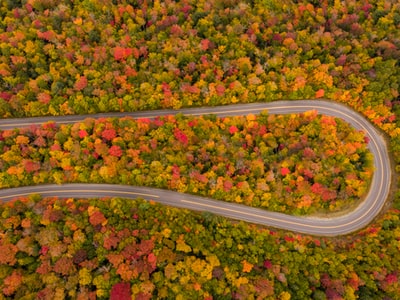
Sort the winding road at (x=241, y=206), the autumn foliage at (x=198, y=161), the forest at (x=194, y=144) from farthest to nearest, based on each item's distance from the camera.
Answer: the winding road at (x=241, y=206) < the autumn foliage at (x=198, y=161) < the forest at (x=194, y=144)

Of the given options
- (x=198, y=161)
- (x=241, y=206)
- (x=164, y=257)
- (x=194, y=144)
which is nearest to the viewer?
(x=164, y=257)

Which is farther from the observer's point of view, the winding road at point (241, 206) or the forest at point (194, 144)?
the winding road at point (241, 206)

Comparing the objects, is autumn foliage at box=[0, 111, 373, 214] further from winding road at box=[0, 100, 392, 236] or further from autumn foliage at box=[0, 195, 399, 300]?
autumn foliage at box=[0, 195, 399, 300]

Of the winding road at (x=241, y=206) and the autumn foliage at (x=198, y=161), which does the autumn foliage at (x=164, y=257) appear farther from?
the autumn foliage at (x=198, y=161)

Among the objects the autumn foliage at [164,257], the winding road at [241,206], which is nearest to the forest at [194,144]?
the autumn foliage at [164,257]

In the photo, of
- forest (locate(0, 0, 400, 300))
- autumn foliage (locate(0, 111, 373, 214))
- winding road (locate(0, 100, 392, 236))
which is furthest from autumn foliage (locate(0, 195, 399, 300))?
autumn foliage (locate(0, 111, 373, 214))

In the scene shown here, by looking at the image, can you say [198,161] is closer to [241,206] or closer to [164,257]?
[241,206]

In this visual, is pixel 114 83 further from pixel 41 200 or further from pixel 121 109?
pixel 41 200

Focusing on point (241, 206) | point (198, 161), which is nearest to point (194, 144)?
point (198, 161)

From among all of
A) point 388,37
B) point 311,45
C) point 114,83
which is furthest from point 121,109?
point 388,37

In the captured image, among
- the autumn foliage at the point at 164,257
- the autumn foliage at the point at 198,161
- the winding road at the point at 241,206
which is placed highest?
the autumn foliage at the point at 198,161
